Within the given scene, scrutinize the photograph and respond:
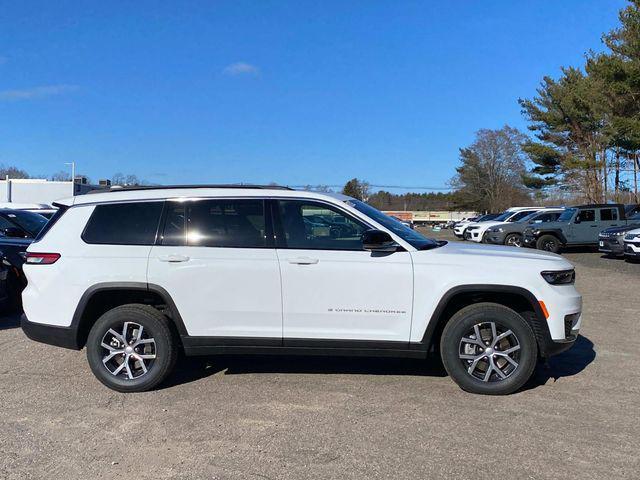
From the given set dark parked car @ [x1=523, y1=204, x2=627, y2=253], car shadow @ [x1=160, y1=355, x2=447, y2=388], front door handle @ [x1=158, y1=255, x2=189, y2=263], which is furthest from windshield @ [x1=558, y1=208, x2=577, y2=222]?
front door handle @ [x1=158, y1=255, x2=189, y2=263]

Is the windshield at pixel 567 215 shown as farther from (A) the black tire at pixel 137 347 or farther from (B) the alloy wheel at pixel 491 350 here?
(A) the black tire at pixel 137 347

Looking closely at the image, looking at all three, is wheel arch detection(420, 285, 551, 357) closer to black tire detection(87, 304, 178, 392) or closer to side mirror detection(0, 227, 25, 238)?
black tire detection(87, 304, 178, 392)

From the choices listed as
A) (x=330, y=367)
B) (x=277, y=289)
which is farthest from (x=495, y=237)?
(x=277, y=289)

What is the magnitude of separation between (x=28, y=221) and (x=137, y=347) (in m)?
7.81

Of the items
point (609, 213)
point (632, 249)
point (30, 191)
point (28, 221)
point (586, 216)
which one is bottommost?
point (632, 249)

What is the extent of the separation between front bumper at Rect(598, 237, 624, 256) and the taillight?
16223mm

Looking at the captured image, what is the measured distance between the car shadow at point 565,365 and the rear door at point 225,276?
2555 mm

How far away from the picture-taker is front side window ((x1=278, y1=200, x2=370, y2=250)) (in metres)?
5.00

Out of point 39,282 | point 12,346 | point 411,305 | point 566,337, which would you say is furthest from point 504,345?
point 12,346

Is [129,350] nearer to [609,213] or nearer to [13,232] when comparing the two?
[13,232]

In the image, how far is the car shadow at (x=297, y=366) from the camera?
5609 mm

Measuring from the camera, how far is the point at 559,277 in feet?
16.2

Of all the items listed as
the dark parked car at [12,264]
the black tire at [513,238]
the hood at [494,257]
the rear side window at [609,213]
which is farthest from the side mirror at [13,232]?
the rear side window at [609,213]

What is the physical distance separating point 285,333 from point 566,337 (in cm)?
248
